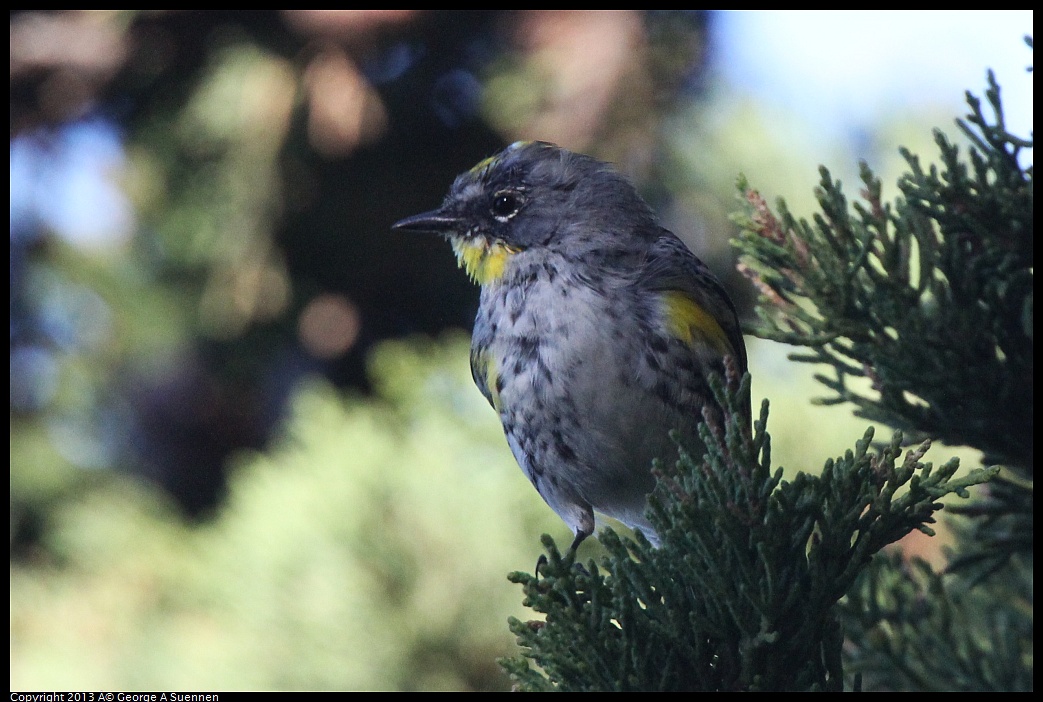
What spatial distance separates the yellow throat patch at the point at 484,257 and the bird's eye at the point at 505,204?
0.25ft

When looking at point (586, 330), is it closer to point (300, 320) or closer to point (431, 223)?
point (431, 223)

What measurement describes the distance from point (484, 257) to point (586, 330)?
1.46 ft

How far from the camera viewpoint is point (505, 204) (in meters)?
2.34

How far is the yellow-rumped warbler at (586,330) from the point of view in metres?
1.93

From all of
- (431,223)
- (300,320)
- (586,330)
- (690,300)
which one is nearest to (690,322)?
(690,300)

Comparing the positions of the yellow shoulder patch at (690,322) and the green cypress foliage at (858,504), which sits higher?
the yellow shoulder patch at (690,322)

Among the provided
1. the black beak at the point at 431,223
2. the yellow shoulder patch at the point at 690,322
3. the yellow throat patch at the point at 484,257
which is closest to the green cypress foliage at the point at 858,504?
the yellow shoulder patch at the point at 690,322

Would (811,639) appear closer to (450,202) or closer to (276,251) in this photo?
(450,202)

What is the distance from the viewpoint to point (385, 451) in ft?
9.75

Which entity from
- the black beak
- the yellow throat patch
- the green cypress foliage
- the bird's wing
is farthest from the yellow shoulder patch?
the black beak

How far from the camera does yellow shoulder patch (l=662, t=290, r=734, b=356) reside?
1.96m

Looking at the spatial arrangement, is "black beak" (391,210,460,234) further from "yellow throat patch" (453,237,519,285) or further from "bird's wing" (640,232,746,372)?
"bird's wing" (640,232,746,372)

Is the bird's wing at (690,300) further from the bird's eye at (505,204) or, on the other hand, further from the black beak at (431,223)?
the black beak at (431,223)

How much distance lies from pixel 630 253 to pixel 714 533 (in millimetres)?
938
